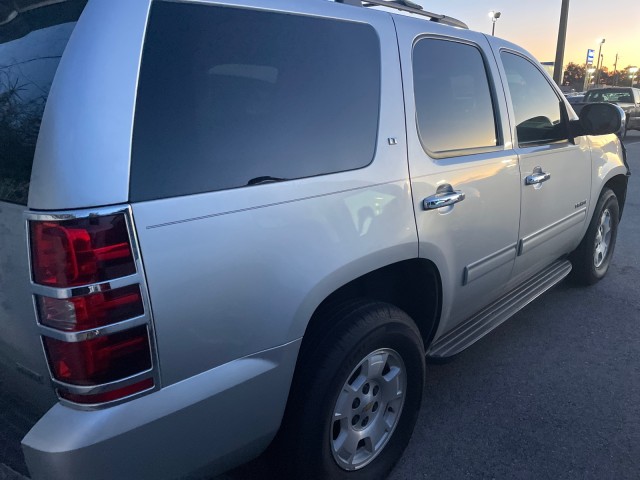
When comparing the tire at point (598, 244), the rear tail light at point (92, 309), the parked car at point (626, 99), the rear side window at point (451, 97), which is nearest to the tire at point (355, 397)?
the rear tail light at point (92, 309)

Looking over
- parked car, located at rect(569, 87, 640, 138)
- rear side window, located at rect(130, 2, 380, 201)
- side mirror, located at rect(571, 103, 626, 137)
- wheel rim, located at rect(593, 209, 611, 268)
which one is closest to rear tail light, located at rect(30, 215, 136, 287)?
rear side window, located at rect(130, 2, 380, 201)

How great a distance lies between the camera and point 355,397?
2.23 meters

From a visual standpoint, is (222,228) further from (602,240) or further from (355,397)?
(602,240)

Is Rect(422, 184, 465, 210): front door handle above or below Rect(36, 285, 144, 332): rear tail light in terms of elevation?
below

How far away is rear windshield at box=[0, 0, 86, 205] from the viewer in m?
1.63

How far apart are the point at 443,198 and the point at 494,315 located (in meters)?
1.12

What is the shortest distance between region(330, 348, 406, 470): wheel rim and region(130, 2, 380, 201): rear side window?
86cm

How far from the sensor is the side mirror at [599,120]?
145 inches

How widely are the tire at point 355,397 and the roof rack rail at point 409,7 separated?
4.25 ft

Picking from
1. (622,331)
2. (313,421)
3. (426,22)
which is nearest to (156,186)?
(313,421)

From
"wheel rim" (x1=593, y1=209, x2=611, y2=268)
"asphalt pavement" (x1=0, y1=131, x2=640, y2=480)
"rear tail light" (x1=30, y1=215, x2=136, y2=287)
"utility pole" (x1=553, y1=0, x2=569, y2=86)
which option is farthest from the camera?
"utility pole" (x1=553, y1=0, x2=569, y2=86)

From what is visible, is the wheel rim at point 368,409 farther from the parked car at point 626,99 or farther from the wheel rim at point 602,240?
the parked car at point 626,99

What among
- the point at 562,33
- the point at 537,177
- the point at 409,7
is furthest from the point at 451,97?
the point at 562,33

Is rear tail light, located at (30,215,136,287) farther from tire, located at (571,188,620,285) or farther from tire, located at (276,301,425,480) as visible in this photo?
tire, located at (571,188,620,285)
